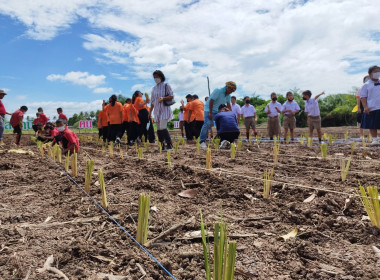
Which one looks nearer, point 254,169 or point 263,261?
point 263,261

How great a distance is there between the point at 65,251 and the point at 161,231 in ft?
1.67

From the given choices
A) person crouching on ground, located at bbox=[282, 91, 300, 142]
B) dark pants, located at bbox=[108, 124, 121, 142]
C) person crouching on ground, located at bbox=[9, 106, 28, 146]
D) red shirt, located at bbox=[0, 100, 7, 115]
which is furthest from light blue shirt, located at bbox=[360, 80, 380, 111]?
person crouching on ground, located at bbox=[9, 106, 28, 146]

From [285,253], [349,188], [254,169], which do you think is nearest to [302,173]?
[254,169]

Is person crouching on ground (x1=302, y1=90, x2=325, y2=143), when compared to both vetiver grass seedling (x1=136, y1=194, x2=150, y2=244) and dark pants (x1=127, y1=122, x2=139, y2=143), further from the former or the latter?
vetiver grass seedling (x1=136, y1=194, x2=150, y2=244)

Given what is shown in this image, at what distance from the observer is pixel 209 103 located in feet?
18.4

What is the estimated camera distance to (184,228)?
174 cm

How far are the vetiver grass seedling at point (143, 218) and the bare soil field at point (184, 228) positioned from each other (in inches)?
2.3

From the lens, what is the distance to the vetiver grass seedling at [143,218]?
151 cm

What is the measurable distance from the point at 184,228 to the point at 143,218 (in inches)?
12.6

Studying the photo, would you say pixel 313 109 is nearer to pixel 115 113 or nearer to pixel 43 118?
pixel 115 113

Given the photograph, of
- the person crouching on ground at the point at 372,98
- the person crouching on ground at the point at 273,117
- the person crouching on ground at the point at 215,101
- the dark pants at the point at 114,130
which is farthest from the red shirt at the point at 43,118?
the person crouching on ground at the point at 372,98

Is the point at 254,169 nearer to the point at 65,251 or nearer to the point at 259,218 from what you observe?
the point at 259,218

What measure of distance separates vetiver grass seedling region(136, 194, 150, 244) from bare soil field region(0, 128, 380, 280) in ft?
0.19

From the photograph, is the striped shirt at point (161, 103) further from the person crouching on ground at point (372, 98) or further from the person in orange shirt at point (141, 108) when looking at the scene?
the person crouching on ground at point (372, 98)
